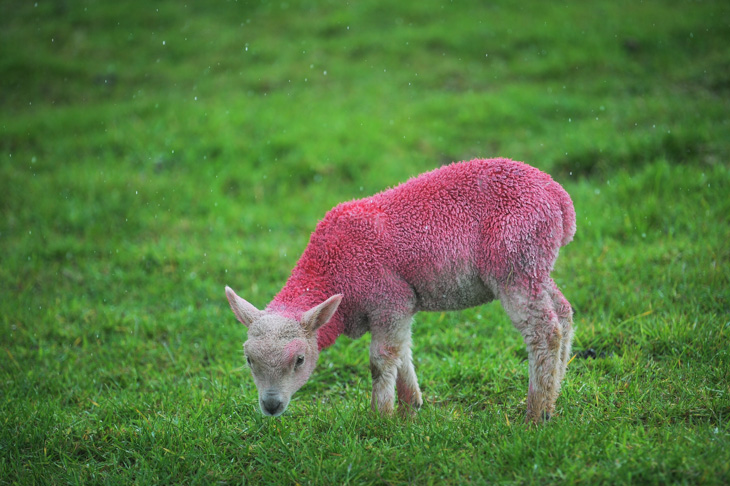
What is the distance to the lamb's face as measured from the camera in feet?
12.5

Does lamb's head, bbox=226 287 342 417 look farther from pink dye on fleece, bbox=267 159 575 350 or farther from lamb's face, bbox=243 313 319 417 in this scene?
pink dye on fleece, bbox=267 159 575 350

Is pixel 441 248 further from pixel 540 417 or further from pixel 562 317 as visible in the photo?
pixel 540 417

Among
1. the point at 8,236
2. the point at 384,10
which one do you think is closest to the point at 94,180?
the point at 8,236

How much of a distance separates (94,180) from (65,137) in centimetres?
179

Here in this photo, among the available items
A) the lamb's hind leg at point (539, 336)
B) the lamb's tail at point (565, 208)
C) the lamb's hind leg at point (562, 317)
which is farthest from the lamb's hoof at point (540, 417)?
the lamb's tail at point (565, 208)

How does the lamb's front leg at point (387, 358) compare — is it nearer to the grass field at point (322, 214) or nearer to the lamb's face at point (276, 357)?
the grass field at point (322, 214)

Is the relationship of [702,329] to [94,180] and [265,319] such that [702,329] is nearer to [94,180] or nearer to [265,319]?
[265,319]

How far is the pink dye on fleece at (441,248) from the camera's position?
395 centimetres

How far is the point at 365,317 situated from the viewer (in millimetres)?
4207

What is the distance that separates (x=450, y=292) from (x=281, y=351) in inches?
43.0

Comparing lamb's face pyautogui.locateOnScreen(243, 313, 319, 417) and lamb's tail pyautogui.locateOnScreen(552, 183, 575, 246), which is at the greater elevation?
lamb's tail pyautogui.locateOnScreen(552, 183, 575, 246)

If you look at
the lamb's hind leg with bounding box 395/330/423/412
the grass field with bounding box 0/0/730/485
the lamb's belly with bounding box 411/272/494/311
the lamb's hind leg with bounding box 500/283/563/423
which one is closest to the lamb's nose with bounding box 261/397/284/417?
the grass field with bounding box 0/0/730/485

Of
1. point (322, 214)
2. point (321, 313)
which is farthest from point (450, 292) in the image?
point (322, 214)

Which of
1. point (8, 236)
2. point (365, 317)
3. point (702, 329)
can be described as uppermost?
point (365, 317)
